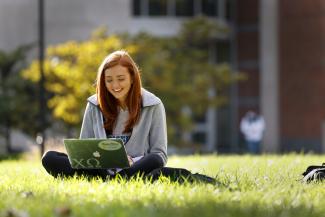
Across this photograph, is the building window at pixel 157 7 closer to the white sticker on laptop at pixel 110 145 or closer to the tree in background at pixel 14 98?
A: the tree in background at pixel 14 98

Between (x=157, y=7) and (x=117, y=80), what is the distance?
114 feet

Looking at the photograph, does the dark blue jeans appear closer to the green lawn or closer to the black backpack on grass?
the green lawn

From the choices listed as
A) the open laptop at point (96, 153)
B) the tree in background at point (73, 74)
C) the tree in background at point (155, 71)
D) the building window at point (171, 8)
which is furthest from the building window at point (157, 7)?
the open laptop at point (96, 153)

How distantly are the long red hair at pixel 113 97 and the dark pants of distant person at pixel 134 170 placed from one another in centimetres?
43

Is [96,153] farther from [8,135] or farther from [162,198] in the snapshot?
[8,135]

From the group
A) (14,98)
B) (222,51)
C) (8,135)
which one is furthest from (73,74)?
(222,51)

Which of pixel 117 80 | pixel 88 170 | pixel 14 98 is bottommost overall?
pixel 14 98

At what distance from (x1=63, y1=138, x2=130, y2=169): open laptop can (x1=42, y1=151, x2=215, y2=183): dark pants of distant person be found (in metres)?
0.17

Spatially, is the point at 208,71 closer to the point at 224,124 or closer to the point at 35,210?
the point at 224,124

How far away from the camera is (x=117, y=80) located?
7.17m

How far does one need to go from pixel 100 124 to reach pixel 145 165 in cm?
62

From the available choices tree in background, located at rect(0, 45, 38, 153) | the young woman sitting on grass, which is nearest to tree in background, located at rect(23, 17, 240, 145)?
tree in background, located at rect(0, 45, 38, 153)

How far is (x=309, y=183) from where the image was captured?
6.65 m

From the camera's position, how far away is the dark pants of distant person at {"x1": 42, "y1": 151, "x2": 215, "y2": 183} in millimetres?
6891
